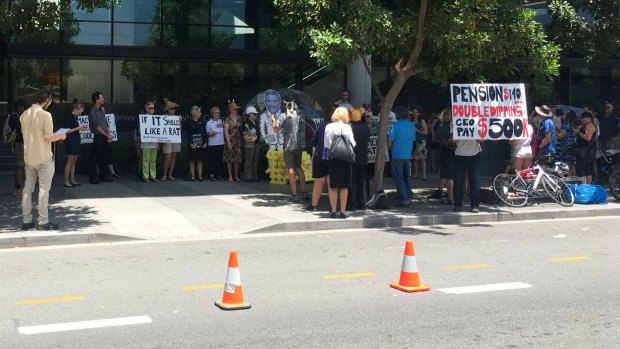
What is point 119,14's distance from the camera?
21.1 m

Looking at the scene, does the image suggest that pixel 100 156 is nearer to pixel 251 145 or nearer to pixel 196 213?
pixel 251 145

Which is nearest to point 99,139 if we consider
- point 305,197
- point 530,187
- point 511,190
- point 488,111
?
point 305,197

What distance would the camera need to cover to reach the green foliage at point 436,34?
41.0 ft

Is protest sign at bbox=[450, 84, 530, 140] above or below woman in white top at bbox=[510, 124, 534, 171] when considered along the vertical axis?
above

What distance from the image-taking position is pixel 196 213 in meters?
12.8

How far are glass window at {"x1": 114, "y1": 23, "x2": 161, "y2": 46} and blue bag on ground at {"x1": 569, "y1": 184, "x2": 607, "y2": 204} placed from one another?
1215 cm

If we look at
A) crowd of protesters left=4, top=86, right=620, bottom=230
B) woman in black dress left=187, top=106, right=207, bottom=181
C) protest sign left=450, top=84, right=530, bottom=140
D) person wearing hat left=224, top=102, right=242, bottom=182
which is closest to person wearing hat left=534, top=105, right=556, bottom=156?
crowd of protesters left=4, top=86, right=620, bottom=230

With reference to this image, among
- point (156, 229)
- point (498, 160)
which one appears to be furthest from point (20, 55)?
point (498, 160)

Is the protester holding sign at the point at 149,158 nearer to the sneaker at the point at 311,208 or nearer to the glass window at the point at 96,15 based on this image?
the sneaker at the point at 311,208

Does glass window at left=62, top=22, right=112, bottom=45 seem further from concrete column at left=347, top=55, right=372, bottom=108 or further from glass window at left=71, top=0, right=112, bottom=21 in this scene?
concrete column at left=347, top=55, right=372, bottom=108

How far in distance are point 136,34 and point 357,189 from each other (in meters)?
10.5

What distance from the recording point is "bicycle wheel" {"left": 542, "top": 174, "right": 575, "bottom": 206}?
14172 mm

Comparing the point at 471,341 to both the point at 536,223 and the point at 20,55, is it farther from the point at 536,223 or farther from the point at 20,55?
the point at 20,55

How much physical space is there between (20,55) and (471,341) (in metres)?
17.1
